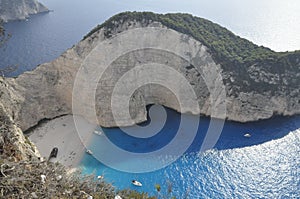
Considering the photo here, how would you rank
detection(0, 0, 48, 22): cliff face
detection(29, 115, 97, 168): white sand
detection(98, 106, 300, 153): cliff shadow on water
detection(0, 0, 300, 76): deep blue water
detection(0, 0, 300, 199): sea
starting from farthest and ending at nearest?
detection(0, 0, 48, 22): cliff face, detection(0, 0, 300, 76): deep blue water, detection(98, 106, 300, 153): cliff shadow on water, detection(29, 115, 97, 168): white sand, detection(0, 0, 300, 199): sea

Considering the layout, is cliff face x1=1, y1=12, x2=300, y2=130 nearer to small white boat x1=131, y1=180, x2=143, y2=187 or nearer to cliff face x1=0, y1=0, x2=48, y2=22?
small white boat x1=131, y1=180, x2=143, y2=187

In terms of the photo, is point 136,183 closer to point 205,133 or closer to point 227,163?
point 227,163

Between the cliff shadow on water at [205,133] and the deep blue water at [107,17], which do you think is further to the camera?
the deep blue water at [107,17]

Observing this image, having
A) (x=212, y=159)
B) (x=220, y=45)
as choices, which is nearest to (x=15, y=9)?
(x=220, y=45)

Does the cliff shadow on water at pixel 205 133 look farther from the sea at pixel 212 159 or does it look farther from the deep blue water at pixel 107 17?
the deep blue water at pixel 107 17

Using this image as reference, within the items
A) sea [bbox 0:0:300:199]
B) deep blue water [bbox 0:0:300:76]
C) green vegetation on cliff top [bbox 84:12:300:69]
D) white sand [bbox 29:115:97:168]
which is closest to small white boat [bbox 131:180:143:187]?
sea [bbox 0:0:300:199]

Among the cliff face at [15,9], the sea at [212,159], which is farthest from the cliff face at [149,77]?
the cliff face at [15,9]

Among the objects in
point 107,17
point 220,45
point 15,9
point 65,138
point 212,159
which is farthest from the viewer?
point 107,17
